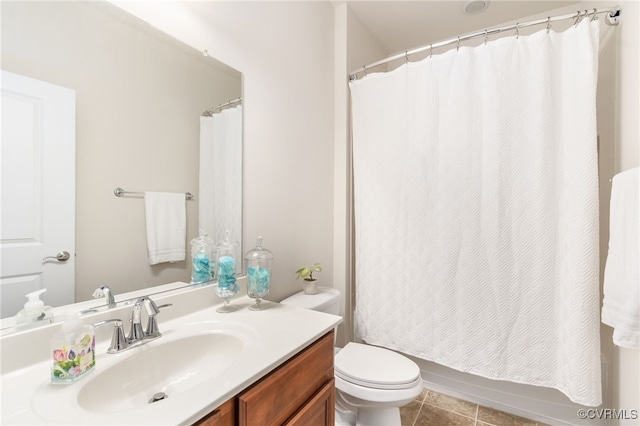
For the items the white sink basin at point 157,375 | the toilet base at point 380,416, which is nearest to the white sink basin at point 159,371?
the white sink basin at point 157,375

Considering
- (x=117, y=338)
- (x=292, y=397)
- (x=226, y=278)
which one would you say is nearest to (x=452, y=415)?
(x=292, y=397)

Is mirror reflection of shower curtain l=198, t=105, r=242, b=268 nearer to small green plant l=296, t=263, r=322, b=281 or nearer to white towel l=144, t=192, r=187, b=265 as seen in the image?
white towel l=144, t=192, r=187, b=265

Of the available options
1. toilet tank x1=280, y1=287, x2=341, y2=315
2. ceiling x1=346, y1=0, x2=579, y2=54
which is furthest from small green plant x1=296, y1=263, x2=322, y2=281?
ceiling x1=346, y1=0, x2=579, y2=54

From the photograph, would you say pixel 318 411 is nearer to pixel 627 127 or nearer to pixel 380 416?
pixel 380 416

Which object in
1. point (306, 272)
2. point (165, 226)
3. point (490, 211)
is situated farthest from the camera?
point (306, 272)

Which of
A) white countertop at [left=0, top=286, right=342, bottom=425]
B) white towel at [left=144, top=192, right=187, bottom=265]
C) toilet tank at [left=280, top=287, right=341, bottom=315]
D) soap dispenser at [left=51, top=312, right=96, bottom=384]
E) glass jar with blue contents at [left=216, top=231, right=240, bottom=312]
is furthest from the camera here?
toilet tank at [left=280, top=287, right=341, bottom=315]

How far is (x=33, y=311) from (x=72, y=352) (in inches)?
8.1

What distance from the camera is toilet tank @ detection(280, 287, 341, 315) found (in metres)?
1.54

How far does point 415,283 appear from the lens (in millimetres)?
1689

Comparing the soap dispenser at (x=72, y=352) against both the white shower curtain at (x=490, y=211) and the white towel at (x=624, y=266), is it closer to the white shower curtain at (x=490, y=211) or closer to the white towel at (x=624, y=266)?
the white shower curtain at (x=490, y=211)

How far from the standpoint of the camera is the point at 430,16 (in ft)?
6.93

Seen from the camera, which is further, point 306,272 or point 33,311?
point 306,272

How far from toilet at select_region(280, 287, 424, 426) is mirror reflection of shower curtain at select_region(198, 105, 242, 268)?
0.58 metres

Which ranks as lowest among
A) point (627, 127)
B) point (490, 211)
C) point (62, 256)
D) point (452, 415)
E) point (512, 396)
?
point (452, 415)
